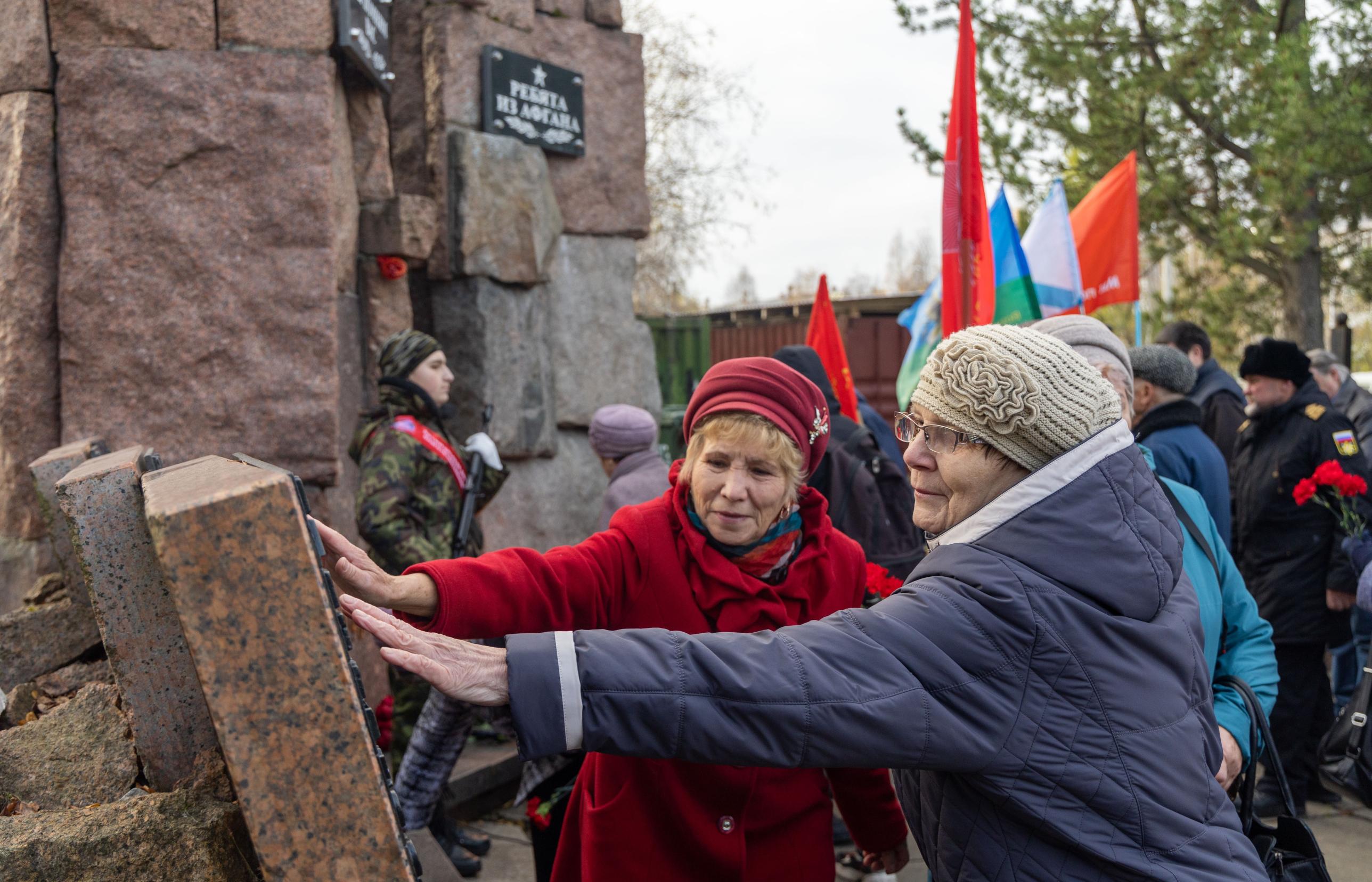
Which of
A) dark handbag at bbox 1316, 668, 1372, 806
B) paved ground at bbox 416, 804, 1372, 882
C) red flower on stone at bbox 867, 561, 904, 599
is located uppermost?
red flower on stone at bbox 867, 561, 904, 599

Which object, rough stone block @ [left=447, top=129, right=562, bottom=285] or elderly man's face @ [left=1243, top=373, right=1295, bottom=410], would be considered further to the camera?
rough stone block @ [left=447, top=129, right=562, bottom=285]

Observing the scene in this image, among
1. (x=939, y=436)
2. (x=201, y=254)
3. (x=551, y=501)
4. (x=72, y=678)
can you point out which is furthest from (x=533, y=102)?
(x=939, y=436)

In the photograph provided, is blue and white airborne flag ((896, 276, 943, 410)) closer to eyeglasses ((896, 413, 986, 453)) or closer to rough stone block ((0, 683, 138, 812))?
eyeglasses ((896, 413, 986, 453))

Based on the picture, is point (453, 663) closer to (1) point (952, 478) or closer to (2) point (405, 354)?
(1) point (952, 478)

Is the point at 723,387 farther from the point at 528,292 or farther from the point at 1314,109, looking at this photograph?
the point at 1314,109

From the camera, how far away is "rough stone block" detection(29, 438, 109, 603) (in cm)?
211

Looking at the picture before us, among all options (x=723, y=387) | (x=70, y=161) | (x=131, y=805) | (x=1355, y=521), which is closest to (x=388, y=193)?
(x=70, y=161)

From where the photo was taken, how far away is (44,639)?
2.26m

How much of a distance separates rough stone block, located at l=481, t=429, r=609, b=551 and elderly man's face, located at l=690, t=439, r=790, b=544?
312 cm

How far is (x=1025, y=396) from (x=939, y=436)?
158 mm

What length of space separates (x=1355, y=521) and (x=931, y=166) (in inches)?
278

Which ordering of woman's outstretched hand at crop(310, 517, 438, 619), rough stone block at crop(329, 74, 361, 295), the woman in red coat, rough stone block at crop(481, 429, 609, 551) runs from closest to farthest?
woman's outstretched hand at crop(310, 517, 438, 619) < the woman in red coat < rough stone block at crop(329, 74, 361, 295) < rough stone block at crop(481, 429, 609, 551)

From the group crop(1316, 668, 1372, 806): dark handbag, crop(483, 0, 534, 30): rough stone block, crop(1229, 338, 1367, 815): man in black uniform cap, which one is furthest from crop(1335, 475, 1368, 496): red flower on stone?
crop(483, 0, 534, 30): rough stone block

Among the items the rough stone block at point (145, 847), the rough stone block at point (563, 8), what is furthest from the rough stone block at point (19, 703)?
the rough stone block at point (563, 8)
